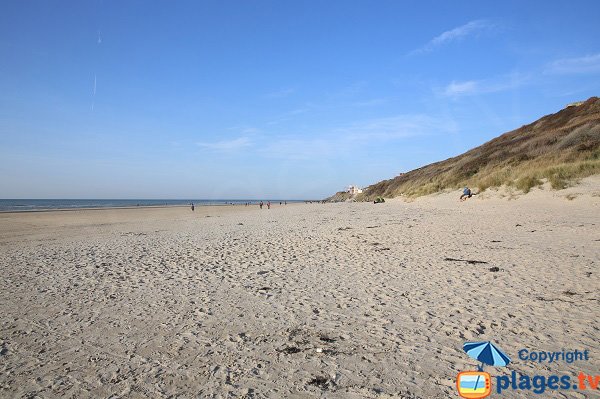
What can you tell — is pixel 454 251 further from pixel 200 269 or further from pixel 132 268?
pixel 132 268

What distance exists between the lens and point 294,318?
5219mm

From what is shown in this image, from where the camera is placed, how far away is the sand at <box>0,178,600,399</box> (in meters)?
3.59

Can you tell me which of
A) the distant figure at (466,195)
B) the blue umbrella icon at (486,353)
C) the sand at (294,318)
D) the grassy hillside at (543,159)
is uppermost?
the grassy hillside at (543,159)

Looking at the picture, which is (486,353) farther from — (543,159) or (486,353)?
(543,159)

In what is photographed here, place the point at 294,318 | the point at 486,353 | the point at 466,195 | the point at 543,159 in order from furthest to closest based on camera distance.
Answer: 1. the point at 466,195
2. the point at 543,159
3. the point at 294,318
4. the point at 486,353

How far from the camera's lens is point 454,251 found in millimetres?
9547

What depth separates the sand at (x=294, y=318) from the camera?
11.8 ft

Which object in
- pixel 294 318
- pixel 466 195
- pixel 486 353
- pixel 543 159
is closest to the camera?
pixel 486 353

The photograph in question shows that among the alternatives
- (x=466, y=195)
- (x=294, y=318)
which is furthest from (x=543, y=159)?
(x=294, y=318)

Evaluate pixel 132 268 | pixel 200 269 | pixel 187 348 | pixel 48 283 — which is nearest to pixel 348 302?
pixel 187 348

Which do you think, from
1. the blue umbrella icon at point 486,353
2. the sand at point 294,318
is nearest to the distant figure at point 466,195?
the sand at point 294,318

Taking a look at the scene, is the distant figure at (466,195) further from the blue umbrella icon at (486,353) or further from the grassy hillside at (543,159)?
the blue umbrella icon at (486,353)

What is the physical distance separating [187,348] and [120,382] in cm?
85

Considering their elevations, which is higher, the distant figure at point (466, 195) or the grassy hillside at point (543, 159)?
the grassy hillside at point (543, 159)
